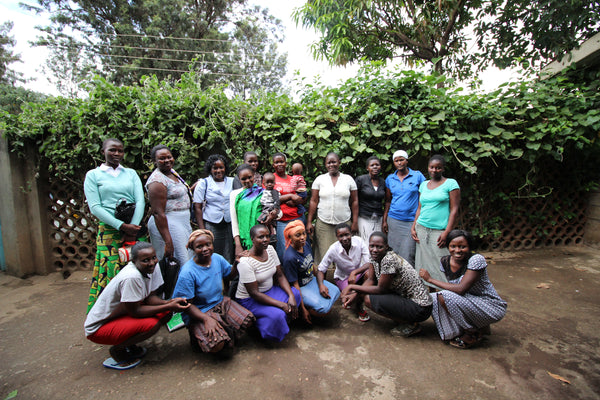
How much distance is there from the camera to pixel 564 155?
4.99 meters

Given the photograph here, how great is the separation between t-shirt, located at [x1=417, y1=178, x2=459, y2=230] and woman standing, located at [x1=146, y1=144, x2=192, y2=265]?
263 centimetres

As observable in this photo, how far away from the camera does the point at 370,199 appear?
371 centimetres

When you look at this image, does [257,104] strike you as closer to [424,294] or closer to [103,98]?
[103,98]

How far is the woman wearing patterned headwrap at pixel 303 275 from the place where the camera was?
113 inches

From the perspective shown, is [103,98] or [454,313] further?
[103,98]

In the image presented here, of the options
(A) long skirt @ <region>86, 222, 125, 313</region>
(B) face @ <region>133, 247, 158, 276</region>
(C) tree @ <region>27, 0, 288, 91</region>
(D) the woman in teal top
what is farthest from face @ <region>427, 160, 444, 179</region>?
(C) tree @ <region>27, 0, 288, 91</region>

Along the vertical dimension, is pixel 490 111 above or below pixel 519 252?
above

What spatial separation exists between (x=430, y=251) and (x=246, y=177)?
87.6 inches

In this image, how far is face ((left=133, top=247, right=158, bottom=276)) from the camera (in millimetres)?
2303

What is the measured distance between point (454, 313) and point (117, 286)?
2.79 m

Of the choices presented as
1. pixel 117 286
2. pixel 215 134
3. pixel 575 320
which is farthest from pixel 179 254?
pixel 575 320

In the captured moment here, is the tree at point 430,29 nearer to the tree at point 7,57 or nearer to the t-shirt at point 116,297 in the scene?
the t-shirt at point 116,297

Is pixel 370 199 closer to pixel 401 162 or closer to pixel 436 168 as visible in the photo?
pixel 401 162

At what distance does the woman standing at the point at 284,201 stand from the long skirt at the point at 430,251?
146 centimetres
